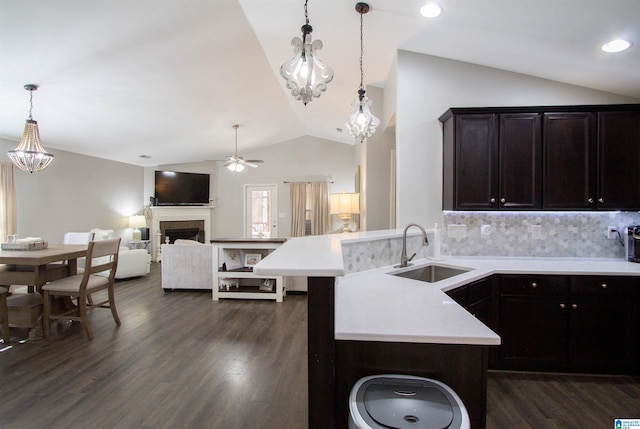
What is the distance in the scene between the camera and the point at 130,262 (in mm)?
5285

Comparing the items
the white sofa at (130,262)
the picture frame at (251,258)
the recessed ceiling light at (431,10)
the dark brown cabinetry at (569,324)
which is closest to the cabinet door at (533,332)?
the dark brown cabinetry at (569,324)

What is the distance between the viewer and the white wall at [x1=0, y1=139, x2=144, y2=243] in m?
5.09

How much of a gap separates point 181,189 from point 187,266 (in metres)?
3.76

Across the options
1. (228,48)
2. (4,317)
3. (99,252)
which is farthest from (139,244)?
(228,48)

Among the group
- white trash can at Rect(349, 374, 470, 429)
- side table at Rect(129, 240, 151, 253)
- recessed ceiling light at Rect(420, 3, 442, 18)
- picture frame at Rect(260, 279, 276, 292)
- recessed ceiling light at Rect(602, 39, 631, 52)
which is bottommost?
picture frame at Rect(260, 279, 276, 292)

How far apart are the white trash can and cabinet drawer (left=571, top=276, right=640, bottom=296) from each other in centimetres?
197

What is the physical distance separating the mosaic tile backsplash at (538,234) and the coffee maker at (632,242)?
0.08 metres

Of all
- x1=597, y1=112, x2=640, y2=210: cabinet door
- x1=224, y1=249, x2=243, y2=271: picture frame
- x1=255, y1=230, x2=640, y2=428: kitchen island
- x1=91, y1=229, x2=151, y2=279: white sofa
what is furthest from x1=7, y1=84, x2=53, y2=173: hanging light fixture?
x1=597, y1=112, x2=640, y2=210: cabinet door

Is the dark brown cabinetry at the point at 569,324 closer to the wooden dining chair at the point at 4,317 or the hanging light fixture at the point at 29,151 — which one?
the wooden dining chair at the point at 4,317

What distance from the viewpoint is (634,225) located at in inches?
105

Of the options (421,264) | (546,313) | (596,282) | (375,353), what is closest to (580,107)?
(596,282)

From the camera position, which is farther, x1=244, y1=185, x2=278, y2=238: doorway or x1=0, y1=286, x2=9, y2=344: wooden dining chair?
x1=244, y1=185, x2=278, y2=238: doorway

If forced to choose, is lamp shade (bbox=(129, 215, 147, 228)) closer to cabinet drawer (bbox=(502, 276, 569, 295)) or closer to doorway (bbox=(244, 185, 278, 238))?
doorway (bbox=(244, 185, 278, 238))

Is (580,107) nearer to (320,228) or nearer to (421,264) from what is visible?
(421,264)
